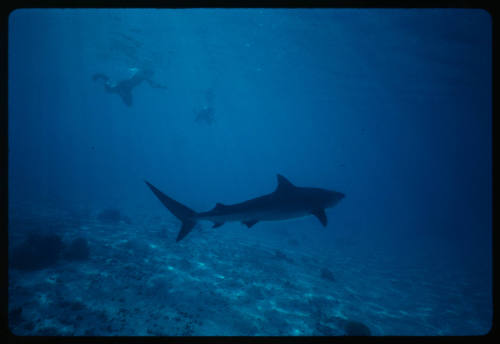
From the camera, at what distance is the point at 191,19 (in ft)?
97.1

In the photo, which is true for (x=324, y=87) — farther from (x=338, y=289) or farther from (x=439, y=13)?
(x=338, y=289)

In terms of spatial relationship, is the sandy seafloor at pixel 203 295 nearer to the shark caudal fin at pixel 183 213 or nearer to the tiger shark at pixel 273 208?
the shark caudal fin at pixel 183 213

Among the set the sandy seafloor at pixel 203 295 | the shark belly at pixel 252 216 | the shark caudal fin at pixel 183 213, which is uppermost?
the shark belly at pixel 252 216

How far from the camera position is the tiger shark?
19.2 ft

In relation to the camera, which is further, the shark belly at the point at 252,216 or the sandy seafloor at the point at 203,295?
the sandy seafloor at the point at 203,295

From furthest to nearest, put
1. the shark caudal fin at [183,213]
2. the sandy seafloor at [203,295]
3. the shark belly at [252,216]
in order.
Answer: the sandy seafloor at [203,295] → the shark caudal fin at [183,213] → the shark belly at [252,216]

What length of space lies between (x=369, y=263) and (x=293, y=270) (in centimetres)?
1157

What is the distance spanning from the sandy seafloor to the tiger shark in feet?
11.0

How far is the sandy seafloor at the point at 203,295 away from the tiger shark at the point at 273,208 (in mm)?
3366

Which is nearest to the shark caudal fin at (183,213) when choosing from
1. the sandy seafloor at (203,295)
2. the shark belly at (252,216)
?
the shark belly at (252,216)

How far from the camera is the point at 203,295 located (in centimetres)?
908

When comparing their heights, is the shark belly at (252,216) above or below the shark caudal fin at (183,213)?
above

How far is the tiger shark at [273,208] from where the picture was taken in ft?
19.2

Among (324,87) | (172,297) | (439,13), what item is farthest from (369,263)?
(324,87)
